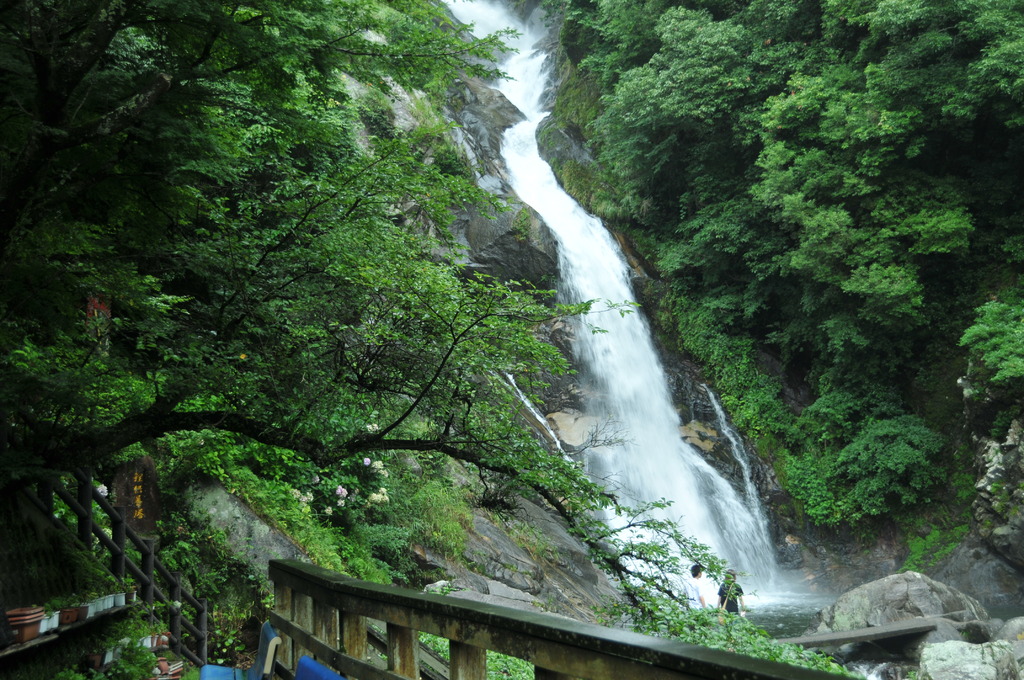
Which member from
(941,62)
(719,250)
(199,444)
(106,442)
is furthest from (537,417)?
(106,442)

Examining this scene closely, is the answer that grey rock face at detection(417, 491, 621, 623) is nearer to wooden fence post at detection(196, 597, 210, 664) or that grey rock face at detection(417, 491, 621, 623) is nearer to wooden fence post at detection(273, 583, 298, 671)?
wooden fence post at detection(196, 597, 210, 664)

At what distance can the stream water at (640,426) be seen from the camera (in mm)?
15492

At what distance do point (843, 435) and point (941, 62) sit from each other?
828 centimetres

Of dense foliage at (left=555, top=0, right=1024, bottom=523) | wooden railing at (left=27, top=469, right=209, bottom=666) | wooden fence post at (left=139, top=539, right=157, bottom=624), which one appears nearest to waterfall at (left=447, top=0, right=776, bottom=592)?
dense foliage at (left=555, top=0, right=1024, bottom=523)

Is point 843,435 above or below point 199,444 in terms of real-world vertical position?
above

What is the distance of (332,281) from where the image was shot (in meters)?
4.70

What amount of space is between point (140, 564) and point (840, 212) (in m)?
14.9

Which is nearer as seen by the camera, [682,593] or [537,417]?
[682,593]

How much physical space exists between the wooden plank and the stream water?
1905 mm

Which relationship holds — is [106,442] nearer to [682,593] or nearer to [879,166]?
[682,593]

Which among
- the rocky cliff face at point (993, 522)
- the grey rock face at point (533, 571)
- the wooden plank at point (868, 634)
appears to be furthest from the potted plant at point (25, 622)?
the rocky cliff face at point (993, 522)

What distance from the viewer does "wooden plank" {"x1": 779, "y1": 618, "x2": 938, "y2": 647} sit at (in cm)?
1031

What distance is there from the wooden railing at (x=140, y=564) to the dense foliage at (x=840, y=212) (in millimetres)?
13494

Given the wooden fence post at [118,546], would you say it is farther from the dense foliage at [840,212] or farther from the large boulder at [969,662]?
the dense foliage at [840,212]
